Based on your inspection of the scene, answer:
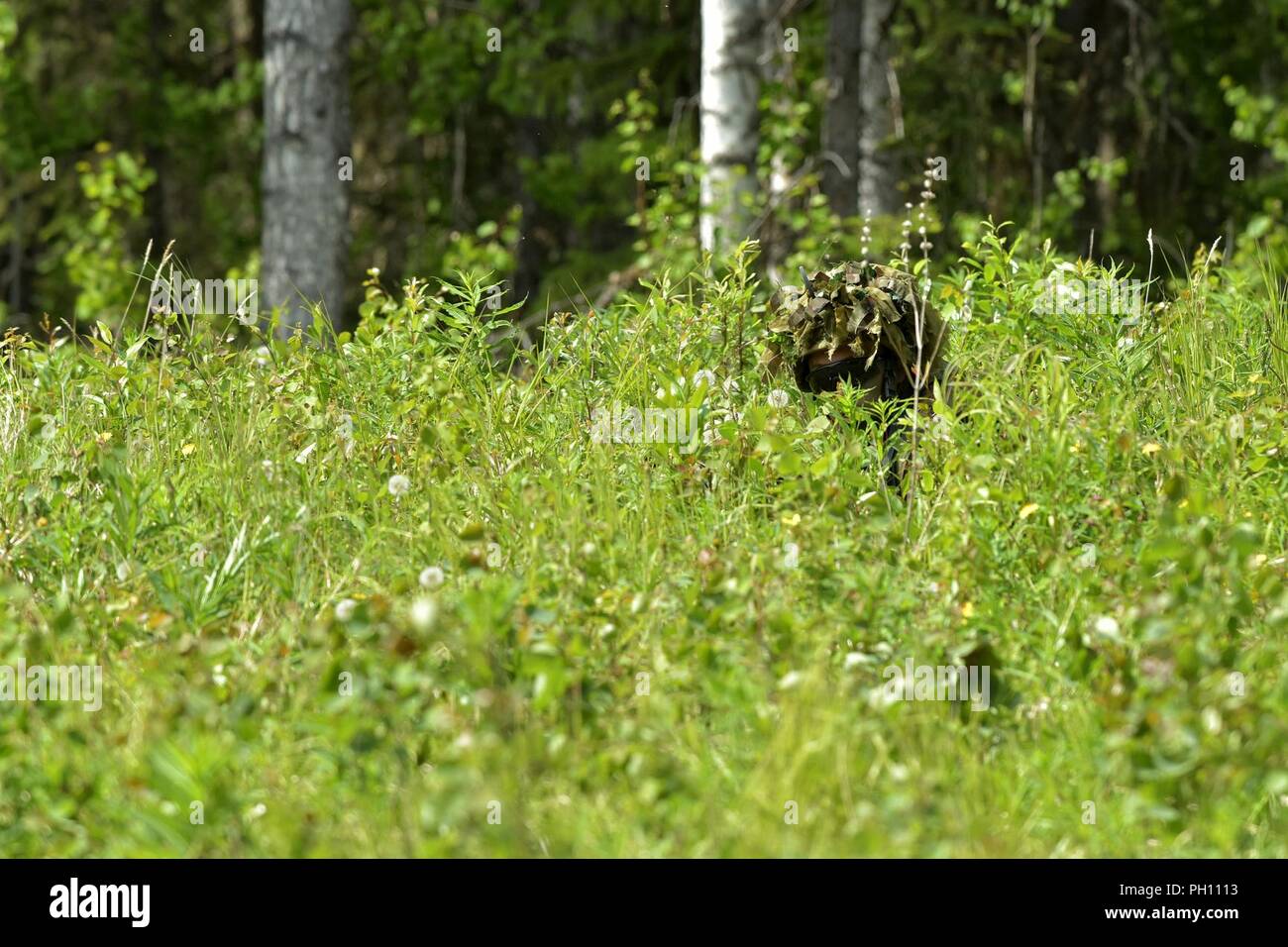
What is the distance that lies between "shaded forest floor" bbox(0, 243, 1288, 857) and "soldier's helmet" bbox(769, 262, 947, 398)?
165 millimetres

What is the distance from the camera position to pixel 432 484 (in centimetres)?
436

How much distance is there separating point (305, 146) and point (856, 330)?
698 centimetres

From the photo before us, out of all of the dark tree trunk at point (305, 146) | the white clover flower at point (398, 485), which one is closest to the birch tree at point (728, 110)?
the dark tree trunk at point (305, 146)

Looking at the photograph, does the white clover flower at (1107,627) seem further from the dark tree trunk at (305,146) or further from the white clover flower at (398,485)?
the dark tree trunk at (305,146)

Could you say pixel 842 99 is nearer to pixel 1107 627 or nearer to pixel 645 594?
pixel 645 594

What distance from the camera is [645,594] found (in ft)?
12.3

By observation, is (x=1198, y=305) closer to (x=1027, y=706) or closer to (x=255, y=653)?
(x=1027, y=706)

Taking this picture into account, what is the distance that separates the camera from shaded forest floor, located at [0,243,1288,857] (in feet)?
9.96

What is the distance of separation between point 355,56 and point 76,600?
44.2ft

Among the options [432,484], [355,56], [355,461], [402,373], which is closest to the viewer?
[432,484]

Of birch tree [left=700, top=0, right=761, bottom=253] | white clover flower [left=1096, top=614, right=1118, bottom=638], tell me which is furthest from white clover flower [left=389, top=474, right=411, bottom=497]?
birch tree [left=700, top=0, right=761, bottom=253]
